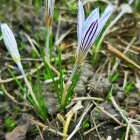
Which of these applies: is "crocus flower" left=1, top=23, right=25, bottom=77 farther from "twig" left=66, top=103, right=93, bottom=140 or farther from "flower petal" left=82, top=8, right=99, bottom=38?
"twig" left=66, top=103, right=93, bottom=140

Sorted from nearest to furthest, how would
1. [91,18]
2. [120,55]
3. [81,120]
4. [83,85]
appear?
[91,18]
[81,120]
[83,85]
[120,55]

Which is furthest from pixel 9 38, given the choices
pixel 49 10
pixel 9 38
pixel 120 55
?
pixel 120 55

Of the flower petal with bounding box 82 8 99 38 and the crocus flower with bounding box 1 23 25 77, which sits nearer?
the flower petal with bounding box 82 8 99 38

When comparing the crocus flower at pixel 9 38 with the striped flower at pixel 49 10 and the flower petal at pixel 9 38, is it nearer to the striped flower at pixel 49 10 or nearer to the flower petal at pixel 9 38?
the flower petal at pixel 9 38

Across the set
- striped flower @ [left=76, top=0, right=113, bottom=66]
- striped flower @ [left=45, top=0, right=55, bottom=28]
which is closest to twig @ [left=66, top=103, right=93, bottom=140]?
striped flower @ [left=76, top=0, right=113, bottom=66]

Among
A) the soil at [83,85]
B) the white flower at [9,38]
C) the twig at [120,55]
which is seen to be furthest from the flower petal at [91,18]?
the twig at [120,55]

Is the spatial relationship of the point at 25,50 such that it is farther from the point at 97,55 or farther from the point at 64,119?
the point at 64,119

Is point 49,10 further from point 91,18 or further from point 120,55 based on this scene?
point 120,55

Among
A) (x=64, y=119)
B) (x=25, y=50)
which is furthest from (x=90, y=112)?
(x=25, y=50)

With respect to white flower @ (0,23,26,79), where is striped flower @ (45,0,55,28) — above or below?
above

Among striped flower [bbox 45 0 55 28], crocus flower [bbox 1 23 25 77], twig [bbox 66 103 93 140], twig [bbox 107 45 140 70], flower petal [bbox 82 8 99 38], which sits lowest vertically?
twig [bbox 66 103 93 140]

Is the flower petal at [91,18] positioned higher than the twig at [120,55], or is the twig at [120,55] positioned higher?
the flower petal at [91,18]
